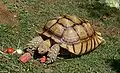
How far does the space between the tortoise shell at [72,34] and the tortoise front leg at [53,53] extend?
3.7 inches

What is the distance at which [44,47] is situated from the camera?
6355 millimetres

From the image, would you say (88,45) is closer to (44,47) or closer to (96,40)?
(96,40)

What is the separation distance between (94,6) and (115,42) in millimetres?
1588

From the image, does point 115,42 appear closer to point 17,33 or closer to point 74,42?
point 74,42

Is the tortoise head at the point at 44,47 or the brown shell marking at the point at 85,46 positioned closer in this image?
the tortoise head at the point at 44,47

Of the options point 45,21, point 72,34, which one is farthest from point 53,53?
point 45,21

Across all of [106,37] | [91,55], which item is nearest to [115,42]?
[106,37]

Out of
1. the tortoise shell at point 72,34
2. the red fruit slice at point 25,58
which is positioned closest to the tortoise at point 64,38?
the tortoise shell at point 72,34

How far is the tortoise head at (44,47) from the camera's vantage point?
6301 mm

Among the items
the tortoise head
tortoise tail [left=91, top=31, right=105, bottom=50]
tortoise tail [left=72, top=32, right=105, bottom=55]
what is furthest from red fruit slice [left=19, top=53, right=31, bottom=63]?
tortoise tail [left=91, top=31, right=105, bottom=50]

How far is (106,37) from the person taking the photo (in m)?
7.37

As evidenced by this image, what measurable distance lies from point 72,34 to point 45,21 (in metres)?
1.25

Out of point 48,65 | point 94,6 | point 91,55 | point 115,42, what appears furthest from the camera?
point 94,6

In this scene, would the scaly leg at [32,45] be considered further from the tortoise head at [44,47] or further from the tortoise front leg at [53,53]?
the tortoise front leg at [53,53]
